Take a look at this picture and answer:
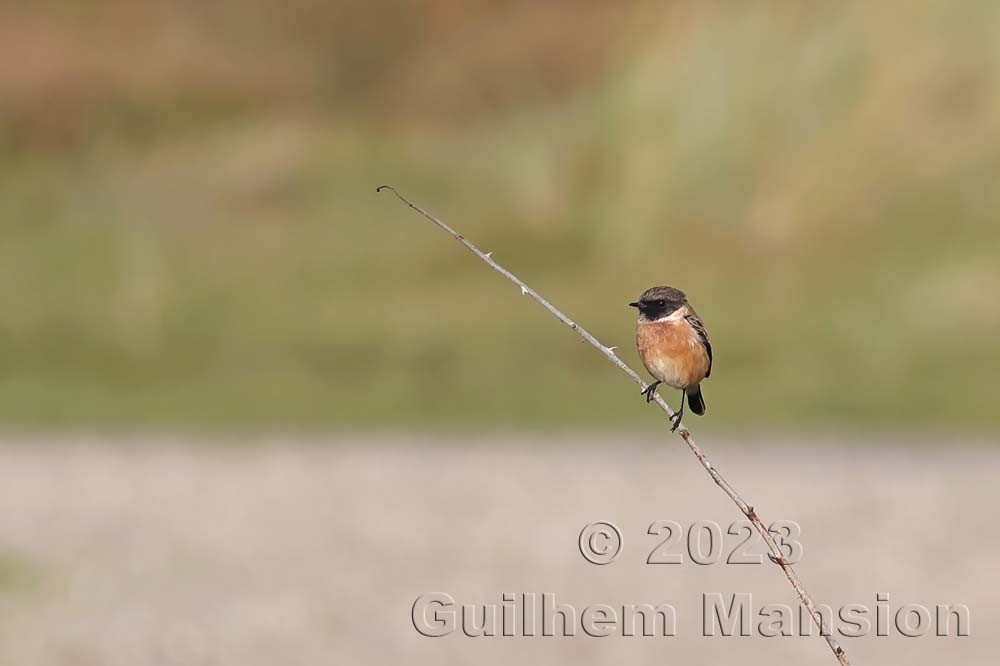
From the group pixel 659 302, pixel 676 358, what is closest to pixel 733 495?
pixel 659 302

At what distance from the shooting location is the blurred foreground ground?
16.6 m

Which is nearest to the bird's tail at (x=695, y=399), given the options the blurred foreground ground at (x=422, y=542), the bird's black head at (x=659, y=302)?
the bird's black head at (x=659, y=302)

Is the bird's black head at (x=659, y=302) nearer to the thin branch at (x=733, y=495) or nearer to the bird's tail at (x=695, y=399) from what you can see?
the bird's tail at (x=695, y=399)

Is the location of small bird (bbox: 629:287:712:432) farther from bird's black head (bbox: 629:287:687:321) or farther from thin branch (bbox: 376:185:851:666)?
thin branch (bbox: 376:185:851:666)

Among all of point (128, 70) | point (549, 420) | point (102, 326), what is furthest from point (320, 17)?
point (549, 420)

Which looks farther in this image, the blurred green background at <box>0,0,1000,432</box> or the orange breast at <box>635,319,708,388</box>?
the blurred green background at <box>0,0,1000,432</box>

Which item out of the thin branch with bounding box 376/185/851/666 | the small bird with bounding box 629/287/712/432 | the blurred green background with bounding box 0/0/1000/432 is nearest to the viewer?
the thin branch with bounding box 376/185/851/666

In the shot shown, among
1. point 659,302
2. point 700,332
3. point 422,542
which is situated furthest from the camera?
point 422,542

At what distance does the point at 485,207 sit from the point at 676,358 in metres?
38.6

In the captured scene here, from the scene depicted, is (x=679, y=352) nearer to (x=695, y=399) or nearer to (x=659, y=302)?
(x=695, y=399)

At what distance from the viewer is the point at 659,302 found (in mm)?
5441

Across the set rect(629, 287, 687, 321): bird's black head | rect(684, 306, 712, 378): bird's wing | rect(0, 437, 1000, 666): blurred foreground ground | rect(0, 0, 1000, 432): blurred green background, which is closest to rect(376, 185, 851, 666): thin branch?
rect(629, 287, 687, 321): bird's black head

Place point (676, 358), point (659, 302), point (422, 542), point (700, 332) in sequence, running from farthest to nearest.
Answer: point (422, 542) → point (700, 332) → point (676, 358) → point (659, 302)

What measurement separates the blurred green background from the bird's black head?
2807cm
